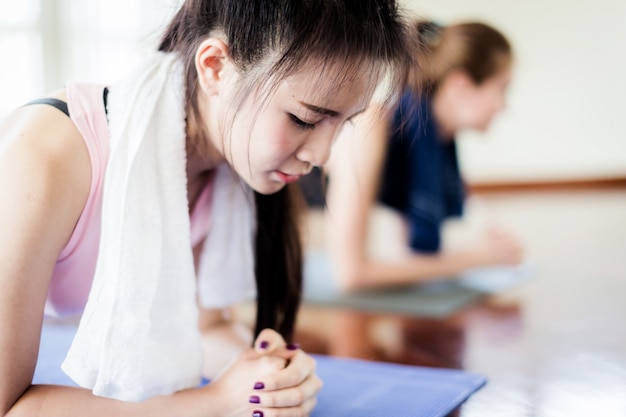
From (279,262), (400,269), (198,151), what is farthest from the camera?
(400,269)

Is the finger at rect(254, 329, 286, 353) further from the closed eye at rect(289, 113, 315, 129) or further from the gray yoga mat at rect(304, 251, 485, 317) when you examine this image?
the gray yoga mat at rect(304, 251, 485, 317)

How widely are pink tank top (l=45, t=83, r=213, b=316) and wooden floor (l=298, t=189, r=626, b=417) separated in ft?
1.68

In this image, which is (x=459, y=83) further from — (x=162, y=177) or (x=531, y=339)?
(x=162, y=177)

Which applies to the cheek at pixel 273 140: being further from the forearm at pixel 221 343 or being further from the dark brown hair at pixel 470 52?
the dark brown hair at pixel 470 52

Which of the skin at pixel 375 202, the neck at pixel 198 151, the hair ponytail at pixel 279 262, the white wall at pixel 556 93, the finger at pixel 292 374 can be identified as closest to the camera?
→ the finger at pixel 292 374

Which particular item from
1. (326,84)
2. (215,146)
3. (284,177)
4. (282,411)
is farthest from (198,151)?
(282,411)

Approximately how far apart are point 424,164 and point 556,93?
2.86 meters

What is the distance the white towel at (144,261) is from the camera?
2.77ft

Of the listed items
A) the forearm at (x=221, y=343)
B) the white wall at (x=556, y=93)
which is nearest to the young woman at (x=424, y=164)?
the forearm at (x=221, y=343)

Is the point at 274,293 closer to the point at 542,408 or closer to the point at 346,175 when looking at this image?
the point at 542,408

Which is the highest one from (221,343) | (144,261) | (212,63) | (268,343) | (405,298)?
(212,63)

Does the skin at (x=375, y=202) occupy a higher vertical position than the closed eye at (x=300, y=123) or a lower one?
lower

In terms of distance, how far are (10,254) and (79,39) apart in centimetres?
294

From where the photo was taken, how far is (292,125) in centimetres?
85
